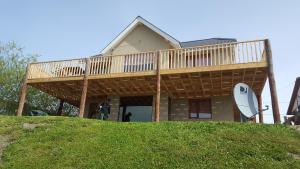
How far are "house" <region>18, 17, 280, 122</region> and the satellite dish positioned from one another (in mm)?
949

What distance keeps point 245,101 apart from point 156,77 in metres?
4.61

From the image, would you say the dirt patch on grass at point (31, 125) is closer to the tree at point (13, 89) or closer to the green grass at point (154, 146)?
the green grass at point (154, 146)

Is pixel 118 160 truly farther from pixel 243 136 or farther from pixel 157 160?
pixel 243 136

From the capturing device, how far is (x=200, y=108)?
720 inches

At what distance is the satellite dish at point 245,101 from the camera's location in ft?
40.1

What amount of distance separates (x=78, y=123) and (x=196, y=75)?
6.13 m

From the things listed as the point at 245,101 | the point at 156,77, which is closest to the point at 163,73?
the point at 156,77

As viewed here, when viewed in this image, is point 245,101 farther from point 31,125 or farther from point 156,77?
point 31,125

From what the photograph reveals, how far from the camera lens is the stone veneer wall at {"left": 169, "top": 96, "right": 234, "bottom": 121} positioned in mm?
17453

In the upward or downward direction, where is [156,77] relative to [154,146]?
upward

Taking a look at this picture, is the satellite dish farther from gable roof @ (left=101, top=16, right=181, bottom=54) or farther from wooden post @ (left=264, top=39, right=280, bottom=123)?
gable roof @ (left=101, top=16, right=181, bottom=54)

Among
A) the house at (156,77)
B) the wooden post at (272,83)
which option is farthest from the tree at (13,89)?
the wooden post at (272,83)

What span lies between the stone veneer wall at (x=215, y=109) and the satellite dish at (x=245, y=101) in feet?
15.1

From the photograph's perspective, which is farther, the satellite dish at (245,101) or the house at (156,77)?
the house at (156,77)
